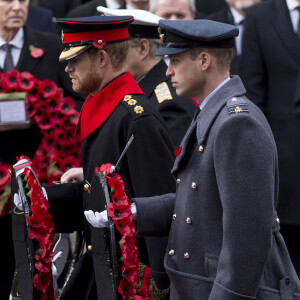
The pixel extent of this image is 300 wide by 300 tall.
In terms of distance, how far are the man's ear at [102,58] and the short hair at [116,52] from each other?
0.8 inches

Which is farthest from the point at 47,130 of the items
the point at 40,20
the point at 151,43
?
Answer: the point at 40,20

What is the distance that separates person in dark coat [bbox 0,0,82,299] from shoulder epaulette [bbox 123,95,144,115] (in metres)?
1.61

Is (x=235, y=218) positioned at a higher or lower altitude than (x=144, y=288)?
higher

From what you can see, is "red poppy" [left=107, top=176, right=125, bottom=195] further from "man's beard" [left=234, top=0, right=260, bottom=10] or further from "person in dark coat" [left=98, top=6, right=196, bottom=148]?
"man's beard" [left=234, top=0, right=260, bottom=10]

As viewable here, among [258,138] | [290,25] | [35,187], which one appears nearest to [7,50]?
[290,25]

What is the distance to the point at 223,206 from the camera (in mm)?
3697

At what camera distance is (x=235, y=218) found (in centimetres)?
366

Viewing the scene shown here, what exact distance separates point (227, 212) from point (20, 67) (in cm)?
358

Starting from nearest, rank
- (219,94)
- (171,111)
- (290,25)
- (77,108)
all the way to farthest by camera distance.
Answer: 1. (219,94)
2. (171,111)
3. (77,108)
4. (290,25)

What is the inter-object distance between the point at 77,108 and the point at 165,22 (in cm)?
260

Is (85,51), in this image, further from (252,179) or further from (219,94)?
(252,179)

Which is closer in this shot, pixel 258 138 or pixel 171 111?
pixel 258 138

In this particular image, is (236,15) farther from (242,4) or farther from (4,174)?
(4,174)

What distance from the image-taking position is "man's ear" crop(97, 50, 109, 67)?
16.0ft
